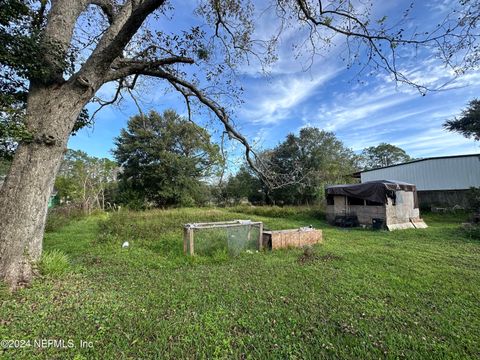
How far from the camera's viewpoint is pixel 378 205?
9.28m

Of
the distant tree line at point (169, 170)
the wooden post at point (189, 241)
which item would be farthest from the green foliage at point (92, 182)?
the wooden post at point (189, 241)

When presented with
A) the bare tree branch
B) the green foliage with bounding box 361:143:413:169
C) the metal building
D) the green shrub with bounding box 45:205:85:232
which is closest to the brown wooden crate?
the bare tree branch

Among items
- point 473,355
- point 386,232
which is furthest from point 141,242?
point 386,232

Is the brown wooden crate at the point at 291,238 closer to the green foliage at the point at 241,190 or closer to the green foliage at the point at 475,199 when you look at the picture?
the green foliage at the point at 475,199

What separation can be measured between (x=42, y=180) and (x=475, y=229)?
11061mm

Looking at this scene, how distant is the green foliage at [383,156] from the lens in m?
37.1

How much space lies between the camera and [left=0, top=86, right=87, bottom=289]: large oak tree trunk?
2.72 m

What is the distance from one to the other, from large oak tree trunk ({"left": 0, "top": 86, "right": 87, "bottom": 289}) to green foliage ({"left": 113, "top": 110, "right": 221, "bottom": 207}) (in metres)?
16.0

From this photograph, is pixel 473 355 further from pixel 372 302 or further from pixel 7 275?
pixel 7 275

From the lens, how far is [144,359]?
1777mm

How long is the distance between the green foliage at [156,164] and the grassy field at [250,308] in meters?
15.0

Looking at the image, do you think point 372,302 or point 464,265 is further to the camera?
point 464,265

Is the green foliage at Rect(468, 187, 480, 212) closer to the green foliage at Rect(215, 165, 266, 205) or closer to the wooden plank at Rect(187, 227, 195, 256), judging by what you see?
the wooden plank at Rect(187, 227, 195, 256)

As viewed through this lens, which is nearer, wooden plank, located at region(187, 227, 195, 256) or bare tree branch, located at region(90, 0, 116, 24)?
bare tree branch, located at region(90, 0, 116, 24)
